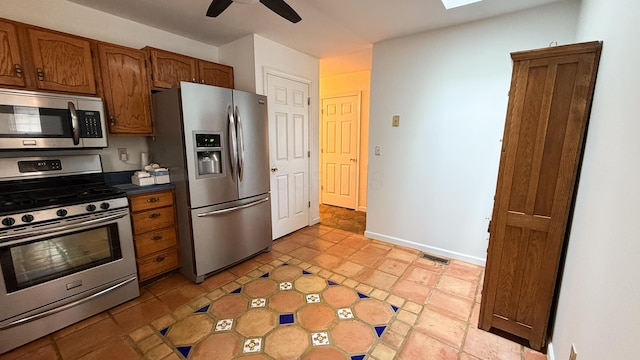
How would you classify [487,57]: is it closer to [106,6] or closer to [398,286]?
[398,286]

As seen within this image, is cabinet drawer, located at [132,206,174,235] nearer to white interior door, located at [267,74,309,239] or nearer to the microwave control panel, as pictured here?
the microwave control panel

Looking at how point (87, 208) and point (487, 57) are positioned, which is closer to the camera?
point (87, 208)

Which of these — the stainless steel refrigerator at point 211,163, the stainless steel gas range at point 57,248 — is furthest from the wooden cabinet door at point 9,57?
the stainless steel refrigerator at point 211,163

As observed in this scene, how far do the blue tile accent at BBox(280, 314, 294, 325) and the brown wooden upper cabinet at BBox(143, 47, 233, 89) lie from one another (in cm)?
220

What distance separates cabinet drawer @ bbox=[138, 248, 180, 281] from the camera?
223 cm

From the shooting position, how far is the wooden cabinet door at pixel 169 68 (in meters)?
2.44

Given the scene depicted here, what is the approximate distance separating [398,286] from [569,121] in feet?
5.64

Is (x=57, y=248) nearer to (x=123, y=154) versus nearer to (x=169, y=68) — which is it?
(x=123, y=154)

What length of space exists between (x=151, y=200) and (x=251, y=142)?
3.40 feet

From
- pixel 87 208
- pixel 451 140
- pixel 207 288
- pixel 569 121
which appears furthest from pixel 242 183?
pixel 569 121

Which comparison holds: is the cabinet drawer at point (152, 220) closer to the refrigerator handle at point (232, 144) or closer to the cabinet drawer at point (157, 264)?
the cabinet drawer at point (157, 264)

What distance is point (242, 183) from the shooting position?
259 cm

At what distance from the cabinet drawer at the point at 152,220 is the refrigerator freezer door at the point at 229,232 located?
0.29 metres

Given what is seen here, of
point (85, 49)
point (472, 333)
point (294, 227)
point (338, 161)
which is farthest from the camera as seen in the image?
point (338, 161)
